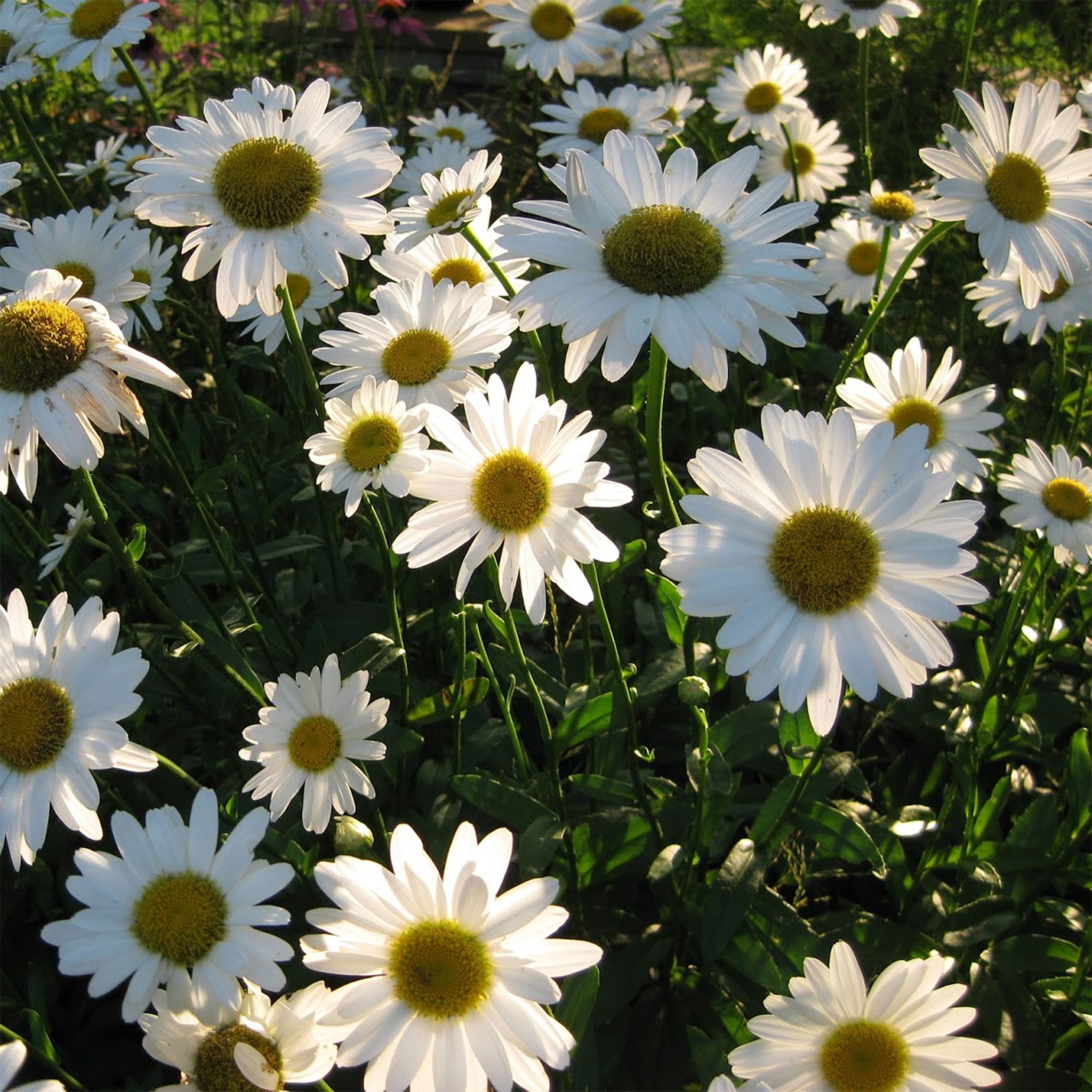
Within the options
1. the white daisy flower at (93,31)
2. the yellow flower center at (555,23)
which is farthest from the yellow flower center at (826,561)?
the yellow flower center at (555,23)

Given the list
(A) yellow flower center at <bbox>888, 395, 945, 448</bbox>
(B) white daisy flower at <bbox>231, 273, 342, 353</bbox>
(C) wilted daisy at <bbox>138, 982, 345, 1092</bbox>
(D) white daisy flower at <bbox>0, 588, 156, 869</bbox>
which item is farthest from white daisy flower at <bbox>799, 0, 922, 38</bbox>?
(C) wilted daisy at <bbox>138, 982, 345, 1092</bbox>

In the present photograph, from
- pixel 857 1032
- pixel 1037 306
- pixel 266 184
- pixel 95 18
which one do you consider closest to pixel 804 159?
pixel 1037 306

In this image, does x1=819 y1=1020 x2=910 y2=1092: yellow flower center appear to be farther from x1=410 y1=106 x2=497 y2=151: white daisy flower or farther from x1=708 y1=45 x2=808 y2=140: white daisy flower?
x1=410 y1=106 x2=497 y2=151: white daisy flower

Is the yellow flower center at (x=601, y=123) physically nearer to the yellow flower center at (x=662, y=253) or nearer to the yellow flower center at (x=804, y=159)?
the yellow flower center at (x=804, y=159)

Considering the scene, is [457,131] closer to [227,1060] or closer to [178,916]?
[178,916]

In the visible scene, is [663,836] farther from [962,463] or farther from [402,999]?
[962,463]

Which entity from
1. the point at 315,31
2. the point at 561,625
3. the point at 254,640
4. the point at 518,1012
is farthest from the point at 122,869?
the point at 315,31
